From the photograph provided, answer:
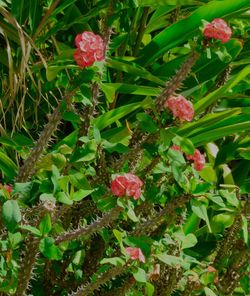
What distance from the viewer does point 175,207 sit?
1978 millimetres

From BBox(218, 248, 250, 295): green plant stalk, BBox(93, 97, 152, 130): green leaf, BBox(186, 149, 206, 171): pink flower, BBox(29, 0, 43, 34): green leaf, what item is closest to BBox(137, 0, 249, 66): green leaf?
BBox(93, 97, 152, 130): green leaf

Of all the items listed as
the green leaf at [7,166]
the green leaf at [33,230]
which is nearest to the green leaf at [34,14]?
the green leaf at [7,166]

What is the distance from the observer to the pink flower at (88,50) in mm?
1723

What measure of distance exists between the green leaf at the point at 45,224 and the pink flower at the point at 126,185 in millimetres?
160

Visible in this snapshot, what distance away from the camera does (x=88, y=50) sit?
1719mm

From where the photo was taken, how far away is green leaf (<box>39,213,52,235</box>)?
1659 millimetres

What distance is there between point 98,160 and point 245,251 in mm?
639

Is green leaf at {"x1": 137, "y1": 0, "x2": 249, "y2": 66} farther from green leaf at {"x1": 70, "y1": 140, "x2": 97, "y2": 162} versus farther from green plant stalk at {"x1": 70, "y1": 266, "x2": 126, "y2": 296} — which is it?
green plant stalk at {"x1": 70, "y1": 266, "x2": 126, "y2": 296}

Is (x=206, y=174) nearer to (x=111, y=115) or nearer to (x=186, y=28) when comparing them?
(x=111, y=115)

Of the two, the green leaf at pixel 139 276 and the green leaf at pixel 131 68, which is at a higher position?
the green leaf at pixel 131 68

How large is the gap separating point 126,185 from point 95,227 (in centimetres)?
20

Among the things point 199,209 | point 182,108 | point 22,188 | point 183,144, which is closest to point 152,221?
point 199,209

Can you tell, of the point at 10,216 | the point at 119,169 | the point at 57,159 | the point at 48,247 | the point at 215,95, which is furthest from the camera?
the point at 215,95

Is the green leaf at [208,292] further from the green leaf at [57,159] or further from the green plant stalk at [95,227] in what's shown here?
the green leaf at [57,159]
